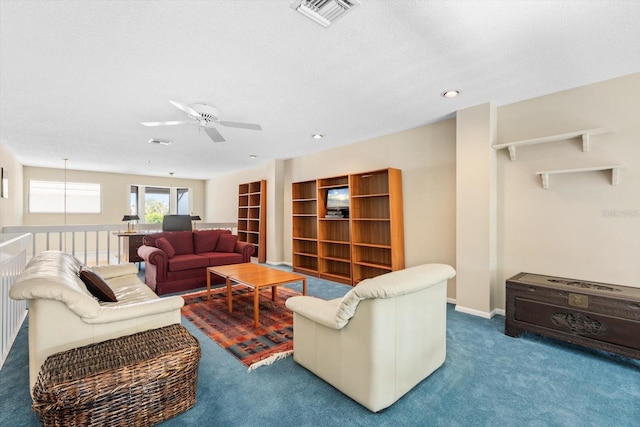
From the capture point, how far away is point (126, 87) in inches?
114

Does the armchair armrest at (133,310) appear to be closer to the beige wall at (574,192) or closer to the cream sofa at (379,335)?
the cream sofa at (379,335)

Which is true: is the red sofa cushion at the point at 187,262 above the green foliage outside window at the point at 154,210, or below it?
below

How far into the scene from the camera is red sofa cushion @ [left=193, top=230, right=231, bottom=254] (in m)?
5.35

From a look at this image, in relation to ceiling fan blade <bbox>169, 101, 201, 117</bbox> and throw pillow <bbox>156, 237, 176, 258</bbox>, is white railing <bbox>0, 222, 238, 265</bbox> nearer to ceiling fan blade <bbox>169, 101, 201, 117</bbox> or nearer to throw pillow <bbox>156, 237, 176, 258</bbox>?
throw pillow <bbox>156, 237, 176, 258</bbox>

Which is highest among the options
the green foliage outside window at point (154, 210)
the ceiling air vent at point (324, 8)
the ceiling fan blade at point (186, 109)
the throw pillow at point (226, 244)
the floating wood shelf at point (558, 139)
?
the ceiling air vent at point (324, 8)

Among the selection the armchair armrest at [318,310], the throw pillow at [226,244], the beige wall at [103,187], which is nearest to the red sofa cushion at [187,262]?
the throw pillow at [226,244]

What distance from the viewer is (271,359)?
7.98 ft

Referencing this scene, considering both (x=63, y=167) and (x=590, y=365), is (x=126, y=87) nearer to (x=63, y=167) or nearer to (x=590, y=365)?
(x=590, y=365)

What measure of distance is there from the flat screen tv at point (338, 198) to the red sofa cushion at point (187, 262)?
2.32 metres

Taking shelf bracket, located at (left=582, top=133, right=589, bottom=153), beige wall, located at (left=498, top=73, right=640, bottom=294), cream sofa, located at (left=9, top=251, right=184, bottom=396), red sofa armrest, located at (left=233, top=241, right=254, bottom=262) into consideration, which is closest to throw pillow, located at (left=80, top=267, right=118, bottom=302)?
cream sofa, located at (left=9, top=251, right=184, bottom=396)

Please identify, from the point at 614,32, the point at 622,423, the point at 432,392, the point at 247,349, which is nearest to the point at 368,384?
the point at 432,392

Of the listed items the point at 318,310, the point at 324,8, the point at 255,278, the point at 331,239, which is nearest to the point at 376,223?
the point at 331,239

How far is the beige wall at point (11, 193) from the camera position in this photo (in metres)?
5.25

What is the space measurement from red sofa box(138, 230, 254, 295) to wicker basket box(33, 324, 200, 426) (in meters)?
2.72
